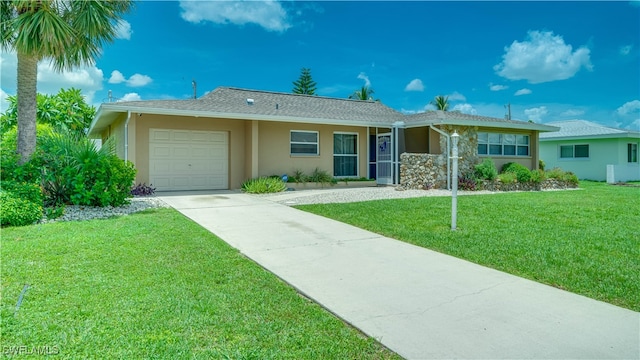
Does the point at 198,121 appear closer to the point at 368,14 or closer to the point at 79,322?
the point at 368,14

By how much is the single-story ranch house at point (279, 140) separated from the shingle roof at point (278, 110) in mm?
44

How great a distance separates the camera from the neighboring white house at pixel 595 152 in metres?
22.0

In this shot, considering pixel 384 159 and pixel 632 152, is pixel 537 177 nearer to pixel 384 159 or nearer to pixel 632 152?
pixel 384 159

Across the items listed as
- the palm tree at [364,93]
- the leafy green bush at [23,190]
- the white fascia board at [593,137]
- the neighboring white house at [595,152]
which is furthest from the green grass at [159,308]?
the palm tree at [364,93]

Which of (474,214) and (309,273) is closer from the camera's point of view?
(309,273)

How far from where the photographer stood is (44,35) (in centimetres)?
859

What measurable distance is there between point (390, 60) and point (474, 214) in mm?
20247

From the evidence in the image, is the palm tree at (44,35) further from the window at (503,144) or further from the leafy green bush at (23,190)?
the window at (503,144)

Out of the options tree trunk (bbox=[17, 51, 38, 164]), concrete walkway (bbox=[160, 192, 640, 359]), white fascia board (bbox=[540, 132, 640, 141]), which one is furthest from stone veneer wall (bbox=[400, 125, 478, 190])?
white fascia board (bbox=[540, 132, 640, 141])

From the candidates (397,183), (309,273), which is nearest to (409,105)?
(397,183)

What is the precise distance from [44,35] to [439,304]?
10.2 metres

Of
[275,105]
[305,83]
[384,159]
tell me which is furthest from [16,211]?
[305,83]

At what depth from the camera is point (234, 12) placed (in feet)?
63.2

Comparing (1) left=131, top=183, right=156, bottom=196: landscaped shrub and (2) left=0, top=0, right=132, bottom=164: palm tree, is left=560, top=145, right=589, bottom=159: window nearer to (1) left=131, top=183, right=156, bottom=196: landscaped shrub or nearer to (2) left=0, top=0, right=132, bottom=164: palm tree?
(1) left=131, top=183, right=156, bottom=196: landscaped shrub
